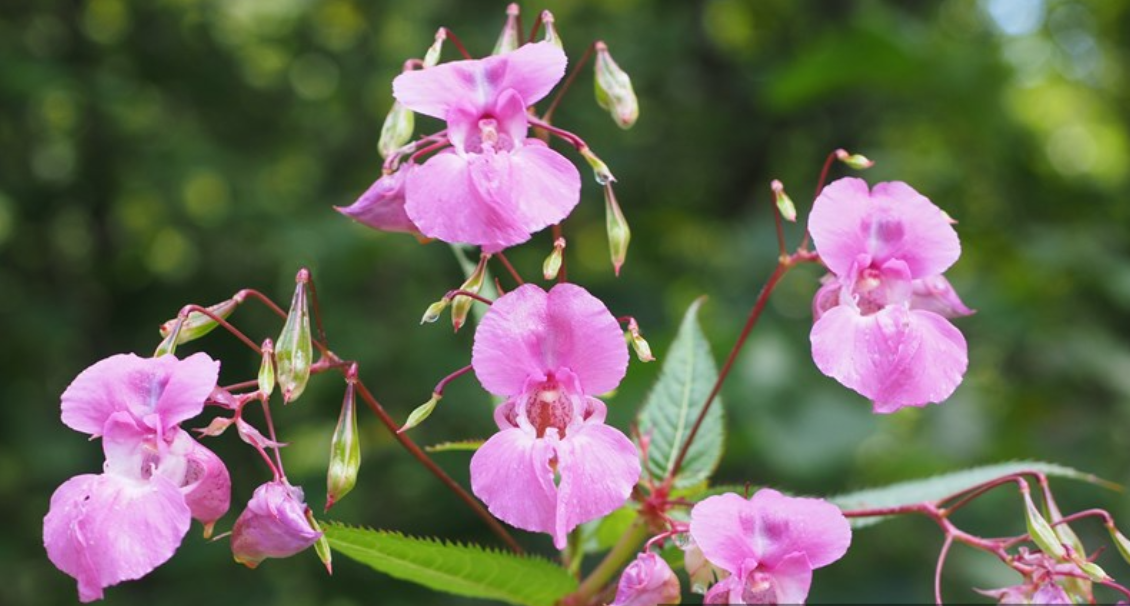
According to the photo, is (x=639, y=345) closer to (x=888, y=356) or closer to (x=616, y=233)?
(x=616, y=233)

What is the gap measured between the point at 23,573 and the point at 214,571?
35.5 inches

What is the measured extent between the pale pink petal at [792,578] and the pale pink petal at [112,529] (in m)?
0.73

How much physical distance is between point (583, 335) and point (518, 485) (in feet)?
0.72

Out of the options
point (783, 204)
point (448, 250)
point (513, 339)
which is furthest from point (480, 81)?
point (448, 250)

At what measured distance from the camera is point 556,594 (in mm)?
1900

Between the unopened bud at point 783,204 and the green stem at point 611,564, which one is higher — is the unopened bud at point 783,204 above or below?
above

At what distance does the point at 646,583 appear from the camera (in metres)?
1.49

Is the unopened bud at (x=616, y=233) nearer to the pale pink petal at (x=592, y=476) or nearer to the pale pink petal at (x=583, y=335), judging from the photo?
the pale pink petal at (x=583, y=335)

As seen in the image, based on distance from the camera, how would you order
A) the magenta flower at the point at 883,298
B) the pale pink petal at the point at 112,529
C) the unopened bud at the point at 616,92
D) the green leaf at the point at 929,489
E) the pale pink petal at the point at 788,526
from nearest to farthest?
the pale pink petal at the point at 112,529 → the pale pink petal at the point at 788,526 → the magenta flower at the point at 883,298 → the unopened bud at the point at 616,92 → the green leaf at the point at 929,489

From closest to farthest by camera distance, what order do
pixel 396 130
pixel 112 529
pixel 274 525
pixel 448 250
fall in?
pixel 112 529
pixel 274 525
pixel 396 130
pixel 448 250

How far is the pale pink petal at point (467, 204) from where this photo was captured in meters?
1.54

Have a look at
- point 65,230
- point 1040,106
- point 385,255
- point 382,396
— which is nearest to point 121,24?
point 65,230

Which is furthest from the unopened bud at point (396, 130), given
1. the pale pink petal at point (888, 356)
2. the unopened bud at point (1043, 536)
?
the unopened bud at point (1043, 536)

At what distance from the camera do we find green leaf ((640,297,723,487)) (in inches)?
84.3
